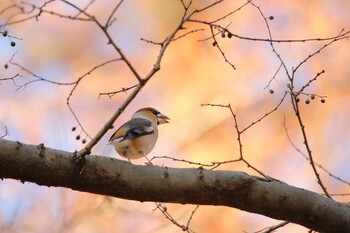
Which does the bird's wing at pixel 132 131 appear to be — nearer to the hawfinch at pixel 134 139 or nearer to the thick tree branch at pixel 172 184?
the hawfinch at pixel 134 139

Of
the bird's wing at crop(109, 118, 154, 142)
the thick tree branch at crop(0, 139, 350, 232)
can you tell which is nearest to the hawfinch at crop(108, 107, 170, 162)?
the bird's wing at crop(109, 118, 154, 142)

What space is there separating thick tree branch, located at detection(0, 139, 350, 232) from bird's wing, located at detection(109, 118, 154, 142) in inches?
29.1

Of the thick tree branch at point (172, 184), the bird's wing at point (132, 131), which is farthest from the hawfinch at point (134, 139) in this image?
the thick tree branch at point (172, 184)

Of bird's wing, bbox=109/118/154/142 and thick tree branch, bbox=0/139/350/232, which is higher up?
bird's wing, bbox=109/118/154/142

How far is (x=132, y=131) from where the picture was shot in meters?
2.49

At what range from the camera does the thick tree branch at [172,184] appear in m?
1.62

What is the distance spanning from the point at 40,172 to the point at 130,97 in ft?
1.04

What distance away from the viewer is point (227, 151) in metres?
4.91

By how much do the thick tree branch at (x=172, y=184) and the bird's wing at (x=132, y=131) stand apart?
2.43 feet

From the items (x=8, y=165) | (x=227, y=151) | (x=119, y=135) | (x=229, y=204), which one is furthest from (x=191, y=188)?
(x=227, y=151)

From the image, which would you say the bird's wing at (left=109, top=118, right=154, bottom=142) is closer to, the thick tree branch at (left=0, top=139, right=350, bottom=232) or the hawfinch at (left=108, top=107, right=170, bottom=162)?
the hawfinch at (left=108, top=107, right=170, bottom=162)

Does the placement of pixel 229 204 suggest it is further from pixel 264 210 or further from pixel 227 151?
pixel 227 151

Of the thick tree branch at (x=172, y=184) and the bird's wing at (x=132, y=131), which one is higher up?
the bird's wing at (x=132, y=131)

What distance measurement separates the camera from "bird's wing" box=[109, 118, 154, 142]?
96.4 inches
